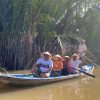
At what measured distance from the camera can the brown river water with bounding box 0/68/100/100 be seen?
10539 millimetres

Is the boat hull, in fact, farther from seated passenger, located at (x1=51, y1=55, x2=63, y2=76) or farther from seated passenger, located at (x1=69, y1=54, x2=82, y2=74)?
seated passenger, located at (x1=69, y1=54, x2=82, y2=74)

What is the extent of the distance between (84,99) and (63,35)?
8.52 m

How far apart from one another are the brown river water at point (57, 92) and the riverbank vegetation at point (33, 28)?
4.19m

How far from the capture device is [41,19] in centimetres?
1717

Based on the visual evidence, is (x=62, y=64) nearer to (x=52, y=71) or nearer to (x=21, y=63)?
(x=52, y=71)

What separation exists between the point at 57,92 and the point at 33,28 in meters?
6.00

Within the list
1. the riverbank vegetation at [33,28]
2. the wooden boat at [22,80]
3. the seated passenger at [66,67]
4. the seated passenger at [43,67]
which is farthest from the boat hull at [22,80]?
the riverbank vegetation at [33,28]

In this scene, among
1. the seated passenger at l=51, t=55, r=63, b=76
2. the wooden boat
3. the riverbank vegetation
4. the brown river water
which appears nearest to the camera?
the brown river water

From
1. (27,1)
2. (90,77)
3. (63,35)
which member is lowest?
(90,77)

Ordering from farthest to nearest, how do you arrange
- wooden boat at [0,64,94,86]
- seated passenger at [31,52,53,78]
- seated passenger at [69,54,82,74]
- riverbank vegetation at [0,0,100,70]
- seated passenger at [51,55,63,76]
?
riverbank vegetation at [0,0,100,70], seated passenger at [69,54,82,74], seated passenger at [51,55,63,76], seated passenger at [31,52,53,78], wooden boat at [0,64,94,86]

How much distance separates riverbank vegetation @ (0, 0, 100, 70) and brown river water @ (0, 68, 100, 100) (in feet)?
13.7

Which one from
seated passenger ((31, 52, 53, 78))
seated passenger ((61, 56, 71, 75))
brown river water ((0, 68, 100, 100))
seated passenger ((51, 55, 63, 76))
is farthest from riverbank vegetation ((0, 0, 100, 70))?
seated passenger ((31, 52, 53, 78))

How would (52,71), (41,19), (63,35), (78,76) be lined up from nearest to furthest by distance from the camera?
1. (52,71)
2. (78,76)
3. (41,19)
4. (63,35)

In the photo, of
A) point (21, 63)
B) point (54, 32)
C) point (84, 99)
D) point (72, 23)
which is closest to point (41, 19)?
point (54, 32)
